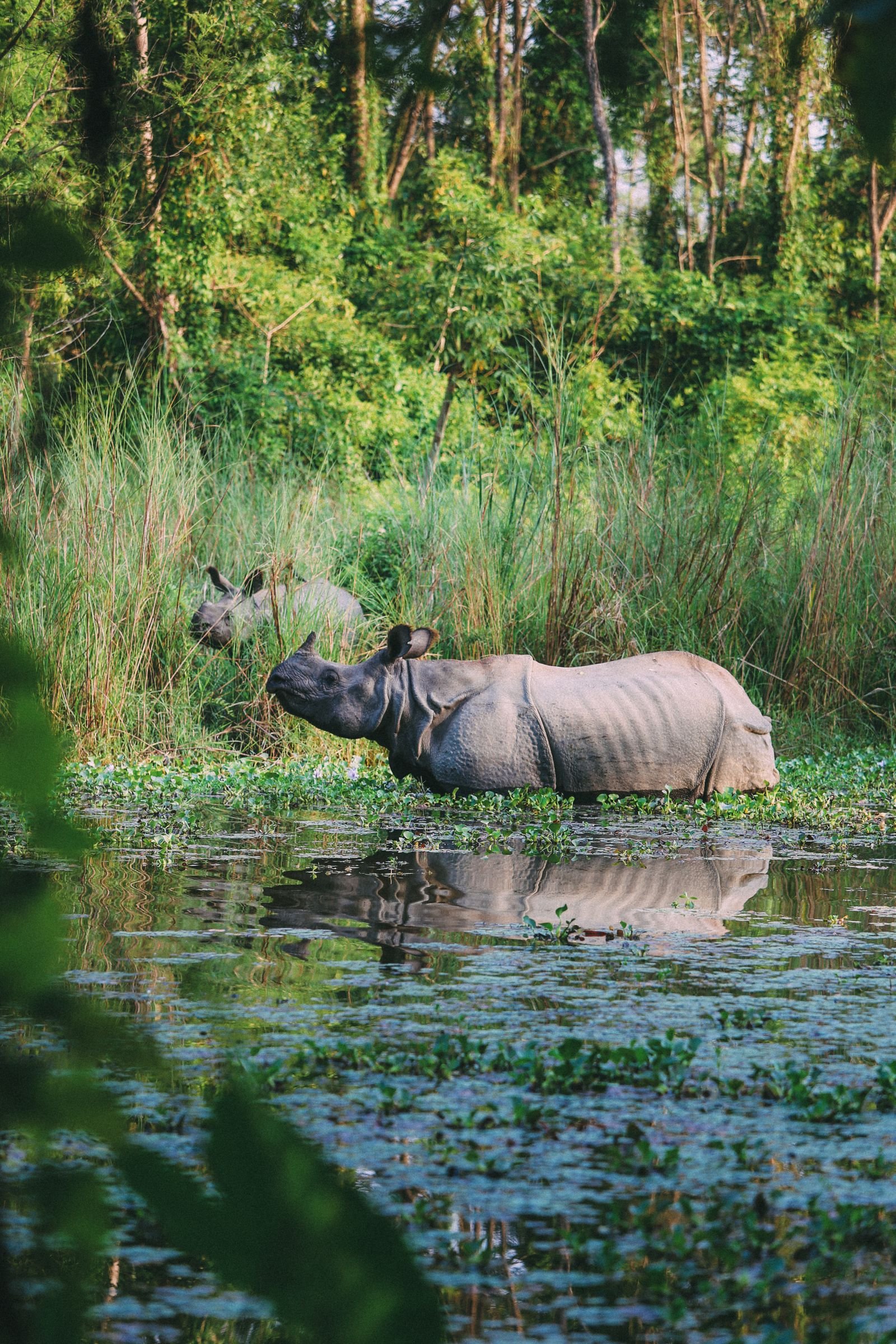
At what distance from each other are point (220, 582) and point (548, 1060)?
21.7 ft

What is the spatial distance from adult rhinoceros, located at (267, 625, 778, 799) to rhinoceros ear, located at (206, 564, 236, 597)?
233 cm

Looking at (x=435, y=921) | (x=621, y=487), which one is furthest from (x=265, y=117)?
(x=435, y=921)

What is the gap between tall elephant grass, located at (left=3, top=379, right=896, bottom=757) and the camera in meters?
7.93

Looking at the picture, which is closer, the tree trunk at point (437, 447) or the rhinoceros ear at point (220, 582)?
the rhinoceros ear at point (220, 582)

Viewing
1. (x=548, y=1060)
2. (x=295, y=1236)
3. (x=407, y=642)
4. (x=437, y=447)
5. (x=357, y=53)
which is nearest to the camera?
(x=295, y=1236)

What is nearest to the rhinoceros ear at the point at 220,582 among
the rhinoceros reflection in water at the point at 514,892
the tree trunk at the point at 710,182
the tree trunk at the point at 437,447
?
the tree trunk at the point at 437,447

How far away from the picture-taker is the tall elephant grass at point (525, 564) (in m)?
7.93

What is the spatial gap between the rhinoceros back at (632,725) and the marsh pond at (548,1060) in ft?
3.86

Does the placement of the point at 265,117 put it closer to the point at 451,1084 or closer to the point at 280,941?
the point at 280,941

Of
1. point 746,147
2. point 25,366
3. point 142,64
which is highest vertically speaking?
point 746,147

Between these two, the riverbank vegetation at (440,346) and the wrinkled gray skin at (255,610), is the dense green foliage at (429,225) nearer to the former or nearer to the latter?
the riverbank vegetation at (440,346)

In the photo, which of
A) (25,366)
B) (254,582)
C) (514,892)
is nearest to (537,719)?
(514,892)

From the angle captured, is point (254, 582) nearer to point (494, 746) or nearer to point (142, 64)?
point (494, 746)

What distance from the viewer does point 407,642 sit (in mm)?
6820
